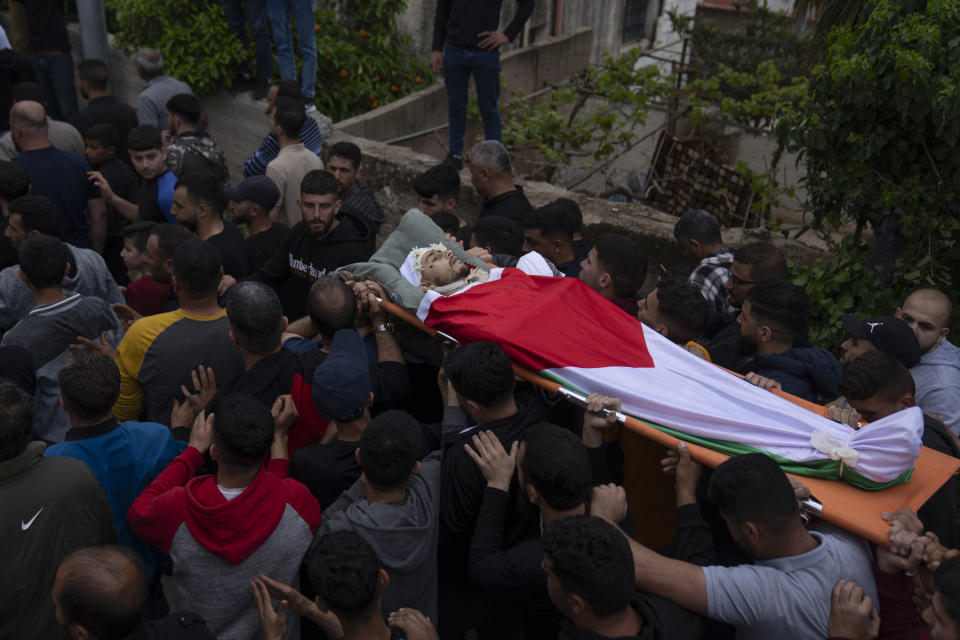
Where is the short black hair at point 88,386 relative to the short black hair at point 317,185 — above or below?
below

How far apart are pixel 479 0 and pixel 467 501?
4.88m

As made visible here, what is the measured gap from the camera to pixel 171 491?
8.96 feet

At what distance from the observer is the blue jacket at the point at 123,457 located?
9.75 ft

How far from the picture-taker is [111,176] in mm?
5676

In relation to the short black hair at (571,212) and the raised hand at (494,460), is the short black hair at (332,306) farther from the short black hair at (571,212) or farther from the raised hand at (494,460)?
the short black hair at (571,212)

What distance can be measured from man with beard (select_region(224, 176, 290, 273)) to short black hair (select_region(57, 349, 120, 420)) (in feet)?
6.22

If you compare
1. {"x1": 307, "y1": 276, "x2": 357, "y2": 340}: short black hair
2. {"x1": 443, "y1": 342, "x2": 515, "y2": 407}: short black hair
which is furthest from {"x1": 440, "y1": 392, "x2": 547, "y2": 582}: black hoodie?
{"x1": 307, "y1": 276, "x2": 357, "y2": 340}: short black hair

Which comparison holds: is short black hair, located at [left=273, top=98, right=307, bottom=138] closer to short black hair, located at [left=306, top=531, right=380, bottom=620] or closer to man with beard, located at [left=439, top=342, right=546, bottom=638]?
man with beard, located at [left=439, top=342, right=546, bottom=638]

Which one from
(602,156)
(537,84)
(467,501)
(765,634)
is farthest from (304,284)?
(537,84)

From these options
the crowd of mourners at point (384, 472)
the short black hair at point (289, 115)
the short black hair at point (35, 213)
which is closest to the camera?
the crowd of mourners at point (384, 472)

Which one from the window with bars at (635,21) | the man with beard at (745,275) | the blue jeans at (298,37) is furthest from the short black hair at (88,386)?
the window with bars at (635,21)

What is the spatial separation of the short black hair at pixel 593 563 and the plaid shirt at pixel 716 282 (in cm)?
229

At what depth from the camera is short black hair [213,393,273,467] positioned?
267cm

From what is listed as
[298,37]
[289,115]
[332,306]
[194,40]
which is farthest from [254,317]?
[194,40]
